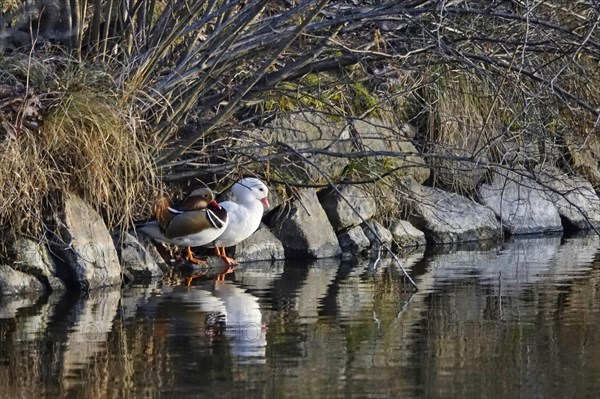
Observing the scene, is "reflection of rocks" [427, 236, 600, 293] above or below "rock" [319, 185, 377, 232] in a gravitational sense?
below

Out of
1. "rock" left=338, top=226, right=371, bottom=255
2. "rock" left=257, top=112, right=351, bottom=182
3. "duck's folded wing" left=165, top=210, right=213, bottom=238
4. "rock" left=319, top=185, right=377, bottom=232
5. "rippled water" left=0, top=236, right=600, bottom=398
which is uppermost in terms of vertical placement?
"rock" left=257, top=112, right=351, bottom=182

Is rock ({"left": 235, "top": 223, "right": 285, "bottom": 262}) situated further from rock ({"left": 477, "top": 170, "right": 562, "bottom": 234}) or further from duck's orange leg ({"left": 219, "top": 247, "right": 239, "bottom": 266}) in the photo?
rock ({"left": 477, "top": 170, "right": 562, "bottom": 234})

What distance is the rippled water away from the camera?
224 inches

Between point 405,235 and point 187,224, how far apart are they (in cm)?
279

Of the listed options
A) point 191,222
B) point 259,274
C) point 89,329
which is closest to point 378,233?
point 259,274

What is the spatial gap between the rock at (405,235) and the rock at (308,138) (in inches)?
29.5

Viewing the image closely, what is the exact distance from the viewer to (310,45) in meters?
10.3

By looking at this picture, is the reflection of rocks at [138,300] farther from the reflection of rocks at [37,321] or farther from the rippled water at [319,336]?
the reflection of rocks at [37,321]

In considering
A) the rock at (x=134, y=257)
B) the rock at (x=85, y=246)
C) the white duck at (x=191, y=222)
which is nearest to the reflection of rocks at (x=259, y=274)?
the white duck at (x=191, y=222)

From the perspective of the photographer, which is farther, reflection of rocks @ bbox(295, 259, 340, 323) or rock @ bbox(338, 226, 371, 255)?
rock @ bbox(338, 226, 371, 255)

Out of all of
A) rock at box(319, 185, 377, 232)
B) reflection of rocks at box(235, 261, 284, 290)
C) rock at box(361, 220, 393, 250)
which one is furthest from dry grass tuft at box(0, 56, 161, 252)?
rock at box(361, 220, 393, 250)

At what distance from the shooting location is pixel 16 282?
901cm

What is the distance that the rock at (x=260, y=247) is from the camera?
11062 mm

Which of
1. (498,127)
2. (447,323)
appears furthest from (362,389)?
(498,127)
